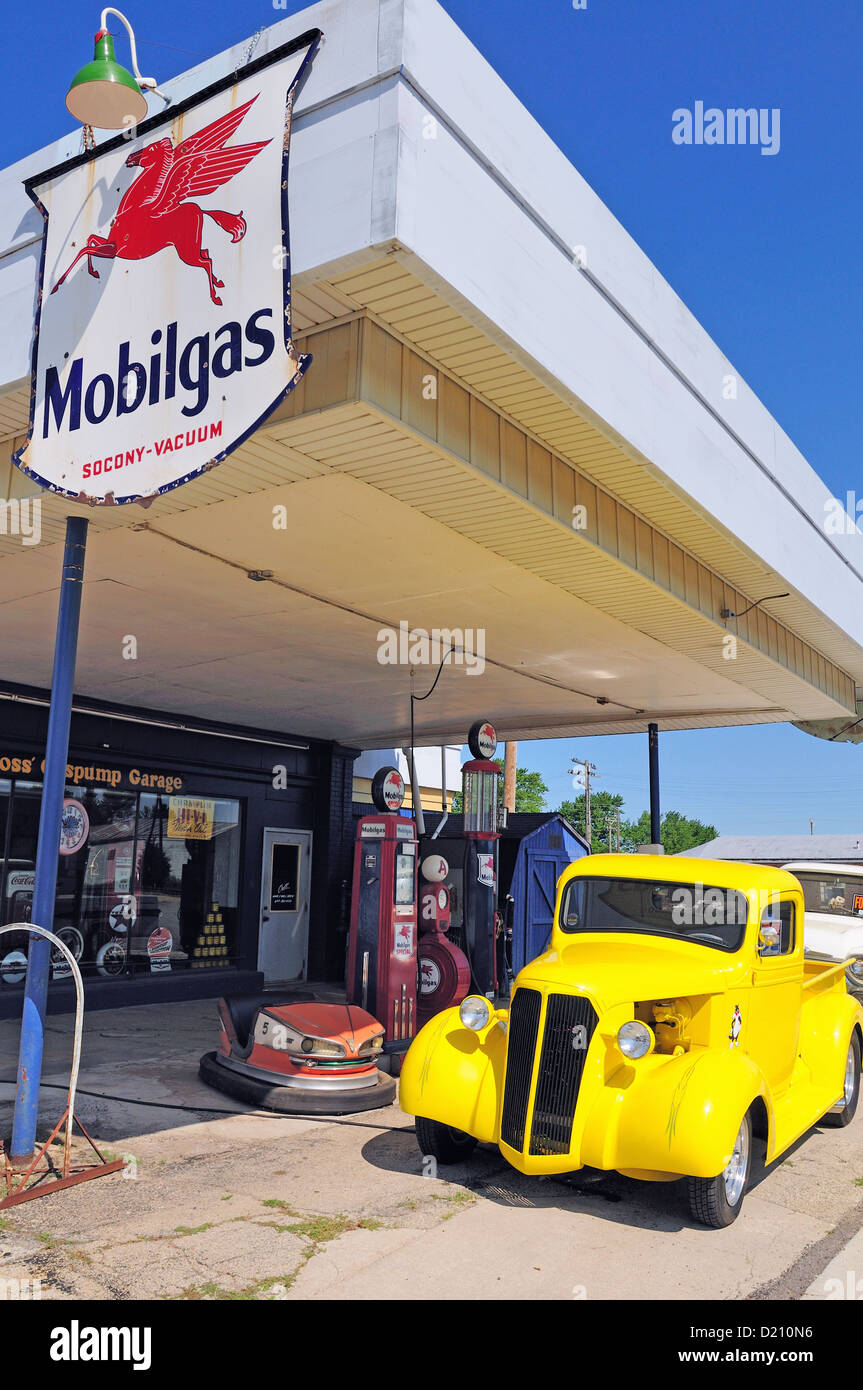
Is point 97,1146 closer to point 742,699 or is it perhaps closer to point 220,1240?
point 220,1240

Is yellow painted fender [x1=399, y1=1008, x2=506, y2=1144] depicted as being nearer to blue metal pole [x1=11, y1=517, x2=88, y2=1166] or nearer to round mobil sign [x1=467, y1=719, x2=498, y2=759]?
blue metal pole [x1=11, y1=517, x2=88, y2=1166]

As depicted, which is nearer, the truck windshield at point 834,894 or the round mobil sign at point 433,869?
the round mobil sign at point 433,869

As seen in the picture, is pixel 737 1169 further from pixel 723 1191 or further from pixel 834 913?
pixel 834 913

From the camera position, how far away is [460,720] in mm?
15188

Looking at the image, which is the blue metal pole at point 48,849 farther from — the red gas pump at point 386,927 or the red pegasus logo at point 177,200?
the red gas pump at point 386,927

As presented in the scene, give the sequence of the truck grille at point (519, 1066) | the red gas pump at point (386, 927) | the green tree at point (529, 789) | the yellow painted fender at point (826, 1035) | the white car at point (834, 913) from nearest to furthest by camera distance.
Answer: the truck grille at point (519, 1066) → the yellow painted fender at point (826, 1035) → the red gas pump at point (386, 927) → the white car at point (834, 913) → the green tree at point (529, 789)

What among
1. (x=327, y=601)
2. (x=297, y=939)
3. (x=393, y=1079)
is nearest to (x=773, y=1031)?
(x=393, y=1079)

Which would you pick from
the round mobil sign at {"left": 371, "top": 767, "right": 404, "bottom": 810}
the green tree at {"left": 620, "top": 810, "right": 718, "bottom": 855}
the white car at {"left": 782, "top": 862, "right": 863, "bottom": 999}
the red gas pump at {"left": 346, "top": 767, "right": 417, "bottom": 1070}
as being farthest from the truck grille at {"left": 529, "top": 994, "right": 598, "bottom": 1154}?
the green tree at {"left": 620, "top": 810, "right": 718, "bottom": 855}

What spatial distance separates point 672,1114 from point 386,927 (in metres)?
4.82

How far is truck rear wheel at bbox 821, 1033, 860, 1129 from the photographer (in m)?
7.60

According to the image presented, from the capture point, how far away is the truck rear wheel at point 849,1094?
7.60 metres

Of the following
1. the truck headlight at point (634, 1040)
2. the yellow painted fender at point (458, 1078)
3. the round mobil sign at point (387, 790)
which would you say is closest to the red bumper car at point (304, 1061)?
the yellow painted fender at point (458, 1078)

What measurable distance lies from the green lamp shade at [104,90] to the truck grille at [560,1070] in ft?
17.1
